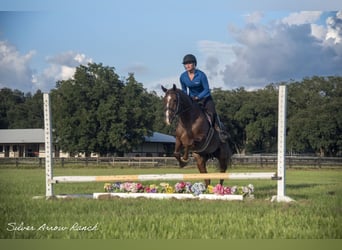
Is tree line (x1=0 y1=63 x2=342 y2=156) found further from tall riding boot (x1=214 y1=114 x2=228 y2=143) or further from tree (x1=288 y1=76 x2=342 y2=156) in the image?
tall riding boot (x1=214 y1=114 x2=228 y2=143)

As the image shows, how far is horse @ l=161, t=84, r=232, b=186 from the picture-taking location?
6.25m

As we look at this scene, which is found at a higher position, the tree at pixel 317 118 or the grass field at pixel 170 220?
the tree at pixel 317 118

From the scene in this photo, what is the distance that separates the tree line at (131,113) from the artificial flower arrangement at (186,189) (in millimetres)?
543

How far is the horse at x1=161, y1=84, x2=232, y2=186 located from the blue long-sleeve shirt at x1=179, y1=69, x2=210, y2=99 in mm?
197

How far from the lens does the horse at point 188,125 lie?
6.25 m

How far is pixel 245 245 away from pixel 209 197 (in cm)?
261

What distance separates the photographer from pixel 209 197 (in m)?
6.75

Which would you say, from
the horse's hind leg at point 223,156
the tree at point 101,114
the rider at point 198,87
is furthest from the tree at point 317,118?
the tree at point 101,114

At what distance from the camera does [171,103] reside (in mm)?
6211

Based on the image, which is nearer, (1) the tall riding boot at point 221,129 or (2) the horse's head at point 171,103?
(2) the horse's head at point 171,103

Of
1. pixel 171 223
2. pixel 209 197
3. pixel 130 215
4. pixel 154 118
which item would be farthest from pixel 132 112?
pixel 171 223

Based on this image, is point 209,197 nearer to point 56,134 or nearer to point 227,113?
point 227,113

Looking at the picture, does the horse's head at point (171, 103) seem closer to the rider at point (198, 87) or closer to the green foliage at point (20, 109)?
the rider at point (198, 87)

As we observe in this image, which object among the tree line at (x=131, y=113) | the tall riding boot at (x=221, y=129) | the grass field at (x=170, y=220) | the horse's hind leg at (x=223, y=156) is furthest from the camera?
the horse's hind leg at (x=223, y=156)
